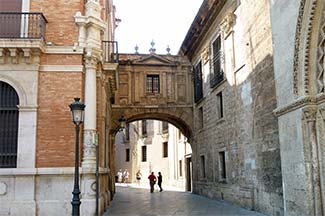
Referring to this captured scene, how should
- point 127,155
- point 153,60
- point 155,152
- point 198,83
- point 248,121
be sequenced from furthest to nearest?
point 127,155 → point 155,152 → point 153,60 → point 198,83 → point 248,121

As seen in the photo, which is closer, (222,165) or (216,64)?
(222,165)

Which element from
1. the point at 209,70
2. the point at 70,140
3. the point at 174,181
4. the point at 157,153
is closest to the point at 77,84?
the point at 70,140

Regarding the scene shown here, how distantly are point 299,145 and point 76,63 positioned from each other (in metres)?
7.25

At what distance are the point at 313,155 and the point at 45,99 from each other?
25.8 ft

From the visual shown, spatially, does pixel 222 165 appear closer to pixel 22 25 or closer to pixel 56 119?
pixel 56 119

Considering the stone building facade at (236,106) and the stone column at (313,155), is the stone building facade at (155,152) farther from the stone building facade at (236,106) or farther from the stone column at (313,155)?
the stone column at (313,155)

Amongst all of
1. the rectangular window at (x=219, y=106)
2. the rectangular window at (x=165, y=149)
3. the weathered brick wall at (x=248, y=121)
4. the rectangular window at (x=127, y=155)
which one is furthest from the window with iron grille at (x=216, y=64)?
A: the rectangular window at (x=127, y=155)

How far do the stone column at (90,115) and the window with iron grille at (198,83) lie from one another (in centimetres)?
956

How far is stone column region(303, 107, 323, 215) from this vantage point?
747 centimetres

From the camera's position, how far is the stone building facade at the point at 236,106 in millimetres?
12359

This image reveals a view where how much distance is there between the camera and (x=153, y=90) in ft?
75.9

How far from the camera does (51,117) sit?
11859 mm

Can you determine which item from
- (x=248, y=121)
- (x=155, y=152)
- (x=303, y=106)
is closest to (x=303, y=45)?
(x=303, y=106)

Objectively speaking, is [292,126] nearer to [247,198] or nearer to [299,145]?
[299,145]
